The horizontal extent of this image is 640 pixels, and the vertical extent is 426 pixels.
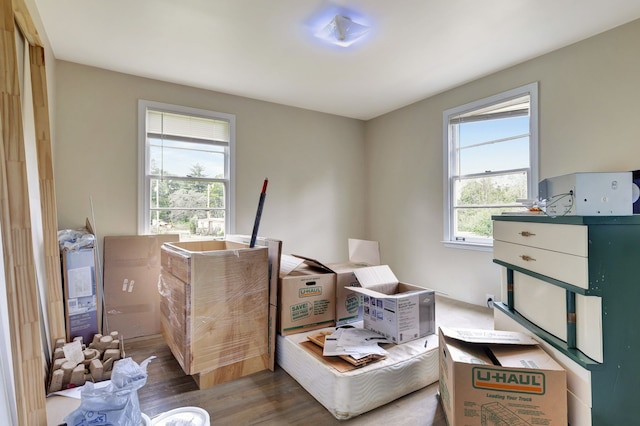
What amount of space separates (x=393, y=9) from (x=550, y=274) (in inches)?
79.2

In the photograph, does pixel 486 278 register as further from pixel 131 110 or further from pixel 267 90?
pixel 131 110

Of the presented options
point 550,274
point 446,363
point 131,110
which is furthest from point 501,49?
point 131,110

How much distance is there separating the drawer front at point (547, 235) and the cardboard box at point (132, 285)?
10.3 ft

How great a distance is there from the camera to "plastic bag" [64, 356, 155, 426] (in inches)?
51.0

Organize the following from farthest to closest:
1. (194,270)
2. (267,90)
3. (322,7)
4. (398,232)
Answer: (398,232) → (267,90) → (322,7) → (194,270)

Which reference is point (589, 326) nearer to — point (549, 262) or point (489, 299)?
point (549, 262)

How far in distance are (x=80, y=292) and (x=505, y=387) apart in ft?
9.71

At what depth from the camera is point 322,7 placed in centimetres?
229

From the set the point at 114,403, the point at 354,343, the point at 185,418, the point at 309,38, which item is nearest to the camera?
the point at 114,403

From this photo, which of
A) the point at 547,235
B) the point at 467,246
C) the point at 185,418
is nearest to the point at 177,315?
the point at 185,418

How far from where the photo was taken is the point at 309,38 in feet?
8.82

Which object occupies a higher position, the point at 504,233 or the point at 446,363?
the point at 504,233

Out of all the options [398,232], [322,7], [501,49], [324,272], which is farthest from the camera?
[398,232]

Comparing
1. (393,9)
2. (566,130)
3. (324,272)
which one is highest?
(393,9)
